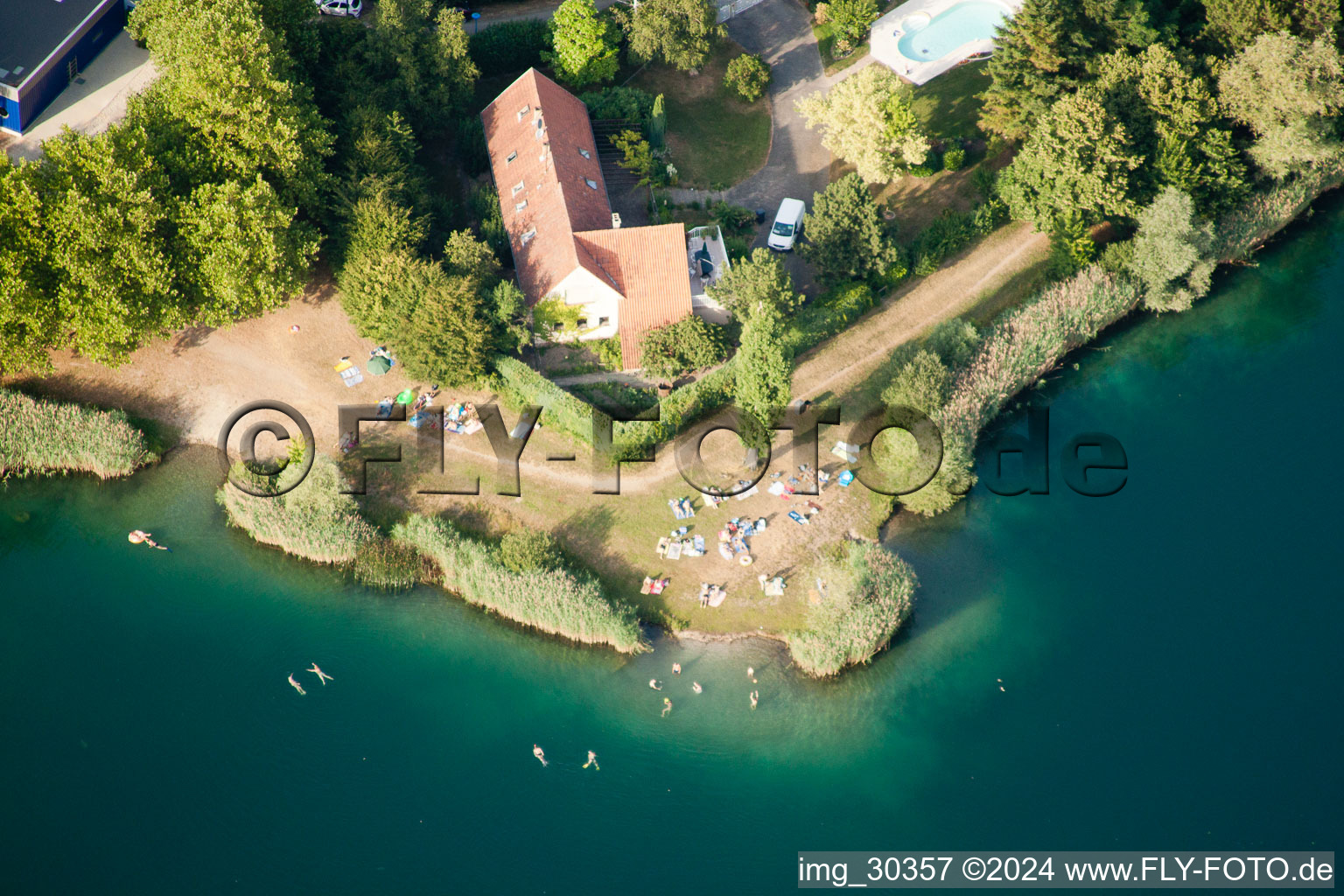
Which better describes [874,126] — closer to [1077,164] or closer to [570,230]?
[1077,164]

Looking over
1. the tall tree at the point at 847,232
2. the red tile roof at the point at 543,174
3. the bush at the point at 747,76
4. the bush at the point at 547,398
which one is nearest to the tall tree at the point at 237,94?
the red tile roof at the point at 543,174

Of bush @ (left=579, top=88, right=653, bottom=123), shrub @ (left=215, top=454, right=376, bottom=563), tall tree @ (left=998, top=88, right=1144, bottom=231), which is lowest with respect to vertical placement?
shrub @ (left=215, top=454, right=376, bottom=563)

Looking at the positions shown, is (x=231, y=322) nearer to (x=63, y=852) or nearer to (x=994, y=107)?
(x=63, y=852)

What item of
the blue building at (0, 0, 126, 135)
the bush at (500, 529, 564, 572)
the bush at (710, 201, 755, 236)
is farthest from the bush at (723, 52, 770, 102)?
the blue building at (0, 0, 126, 135)

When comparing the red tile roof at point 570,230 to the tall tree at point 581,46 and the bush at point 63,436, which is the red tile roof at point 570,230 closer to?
the tall tree at point 581,46

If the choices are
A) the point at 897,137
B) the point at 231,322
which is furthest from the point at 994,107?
the point at 231,322

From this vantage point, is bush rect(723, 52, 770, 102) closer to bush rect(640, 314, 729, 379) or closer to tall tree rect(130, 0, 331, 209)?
bush rect(640, 314, 729, 379)

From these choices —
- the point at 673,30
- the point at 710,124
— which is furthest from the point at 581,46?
the point at 710,124
